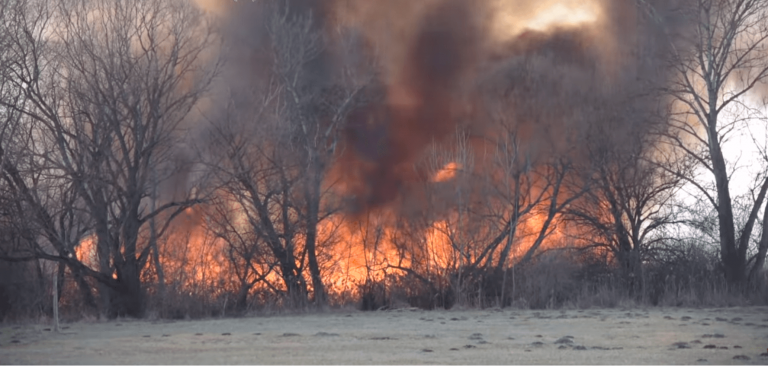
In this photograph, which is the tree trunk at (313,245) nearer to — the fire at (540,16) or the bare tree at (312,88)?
the bare tree at (312,88)

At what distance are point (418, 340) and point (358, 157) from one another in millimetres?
13370

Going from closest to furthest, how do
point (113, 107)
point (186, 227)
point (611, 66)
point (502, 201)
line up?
point (113, 107)
point (186, 227)
point (502, 201)
point (611, 66)

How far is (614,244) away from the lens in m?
25.0

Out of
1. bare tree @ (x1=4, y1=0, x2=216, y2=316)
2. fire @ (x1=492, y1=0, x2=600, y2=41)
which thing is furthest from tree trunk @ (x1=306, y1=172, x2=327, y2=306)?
fire @ (x1=492, y1=0, x2=600, y2=41)

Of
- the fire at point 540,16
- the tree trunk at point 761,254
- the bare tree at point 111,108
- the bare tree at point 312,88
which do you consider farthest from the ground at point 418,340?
the fire at point 540,16

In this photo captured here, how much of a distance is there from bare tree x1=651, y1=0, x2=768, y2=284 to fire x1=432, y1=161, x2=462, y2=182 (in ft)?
19.6

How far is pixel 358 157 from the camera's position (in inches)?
1035

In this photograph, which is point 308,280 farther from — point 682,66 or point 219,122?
point 682,66

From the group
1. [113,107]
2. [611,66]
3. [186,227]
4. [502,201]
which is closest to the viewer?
[113,107]

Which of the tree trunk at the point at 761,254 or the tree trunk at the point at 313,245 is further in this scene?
the tree trunk at the point at 761,254

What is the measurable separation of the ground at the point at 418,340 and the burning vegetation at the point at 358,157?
3241 millimetres

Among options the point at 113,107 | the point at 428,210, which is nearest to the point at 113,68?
the point at 113,107

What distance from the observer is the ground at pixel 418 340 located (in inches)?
429

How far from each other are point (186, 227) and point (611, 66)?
512 inches
